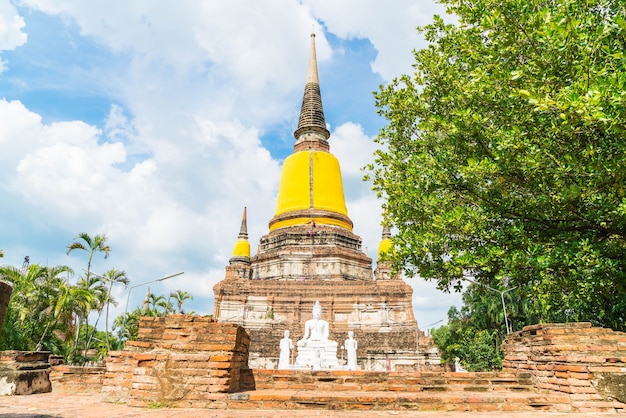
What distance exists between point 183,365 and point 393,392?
321 cm

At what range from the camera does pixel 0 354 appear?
766 cm

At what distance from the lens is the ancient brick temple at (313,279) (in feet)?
78.1

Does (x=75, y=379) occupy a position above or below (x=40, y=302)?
below

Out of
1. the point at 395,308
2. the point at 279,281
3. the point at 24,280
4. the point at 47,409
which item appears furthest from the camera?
the point at 279,281

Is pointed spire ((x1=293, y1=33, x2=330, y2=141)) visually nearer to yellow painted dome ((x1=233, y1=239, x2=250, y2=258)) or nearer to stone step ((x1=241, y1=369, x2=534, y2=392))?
yellow painted dome ((x1=233, y1=239, x2=250, y2=258))

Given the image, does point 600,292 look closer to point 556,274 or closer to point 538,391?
point 556,274

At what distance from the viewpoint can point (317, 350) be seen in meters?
14.7

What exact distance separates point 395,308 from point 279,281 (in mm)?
7414

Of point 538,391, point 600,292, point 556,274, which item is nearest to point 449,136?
point 556,274

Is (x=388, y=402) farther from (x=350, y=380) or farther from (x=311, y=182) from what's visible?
(x=311, y=182)

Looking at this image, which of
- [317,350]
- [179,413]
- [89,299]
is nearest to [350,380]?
[179,413]

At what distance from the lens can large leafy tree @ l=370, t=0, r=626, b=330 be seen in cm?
575

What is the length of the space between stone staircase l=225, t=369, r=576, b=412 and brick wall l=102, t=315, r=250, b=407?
37 centimetres

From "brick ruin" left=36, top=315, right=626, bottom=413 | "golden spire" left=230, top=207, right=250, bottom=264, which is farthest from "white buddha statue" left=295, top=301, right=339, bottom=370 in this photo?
"golden spire" left=230, top=207, right=250, bottom=264
